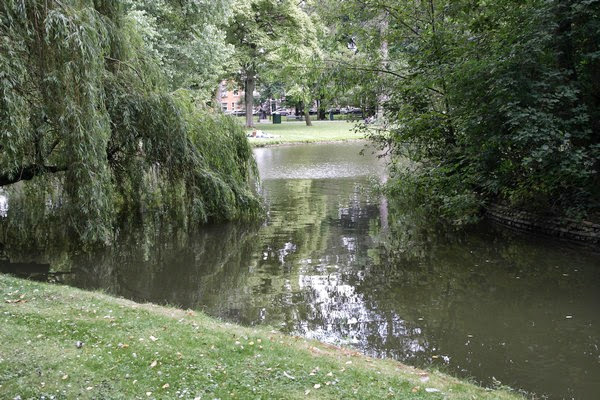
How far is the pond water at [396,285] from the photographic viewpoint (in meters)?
6.48

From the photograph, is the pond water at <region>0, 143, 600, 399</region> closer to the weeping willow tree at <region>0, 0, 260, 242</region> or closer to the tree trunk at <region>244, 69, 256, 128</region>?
the weeping willow tree at <region>0, 0, 260, 242</region>

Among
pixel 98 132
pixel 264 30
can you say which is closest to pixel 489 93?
pixel 98 132

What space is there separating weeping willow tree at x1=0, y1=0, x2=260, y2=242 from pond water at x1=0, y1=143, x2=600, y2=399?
3.45 feet

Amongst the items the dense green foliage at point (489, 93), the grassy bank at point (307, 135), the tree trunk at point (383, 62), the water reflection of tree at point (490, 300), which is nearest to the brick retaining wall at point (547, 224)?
the dense green foliage at point (489, 93)

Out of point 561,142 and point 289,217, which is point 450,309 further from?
point 289,217

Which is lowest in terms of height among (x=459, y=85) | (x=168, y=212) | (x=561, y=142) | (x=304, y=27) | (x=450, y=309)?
(x=450, y=309)

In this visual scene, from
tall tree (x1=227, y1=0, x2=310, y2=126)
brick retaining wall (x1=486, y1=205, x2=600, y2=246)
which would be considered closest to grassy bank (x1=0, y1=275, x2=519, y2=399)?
brick retaining wall (x1=486, y1=205, x2=600, y2=246)

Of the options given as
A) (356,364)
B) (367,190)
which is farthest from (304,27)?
(356,364)

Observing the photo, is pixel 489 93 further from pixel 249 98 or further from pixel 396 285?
pixel 249 98

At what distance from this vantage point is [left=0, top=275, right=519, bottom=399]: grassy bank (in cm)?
440

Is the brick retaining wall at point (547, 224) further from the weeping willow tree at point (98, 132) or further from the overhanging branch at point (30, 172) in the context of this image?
the overhanging branch at point (30, 172)

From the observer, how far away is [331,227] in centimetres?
1383

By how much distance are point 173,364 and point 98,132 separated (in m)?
5.23

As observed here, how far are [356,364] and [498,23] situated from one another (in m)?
9.02
